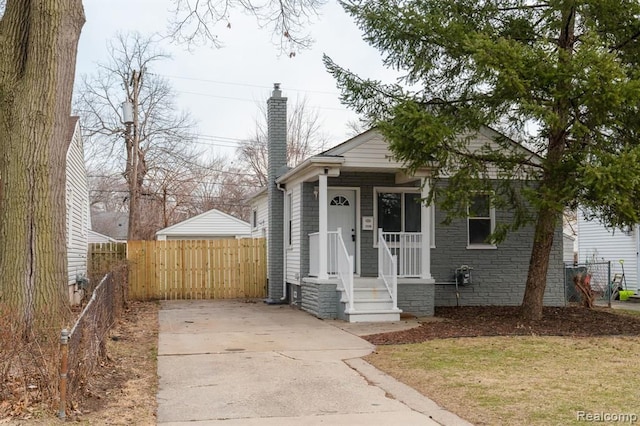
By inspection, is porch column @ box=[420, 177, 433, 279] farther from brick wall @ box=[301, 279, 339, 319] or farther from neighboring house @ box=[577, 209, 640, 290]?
neighboring house @ box=[577, 209, 640, 290]

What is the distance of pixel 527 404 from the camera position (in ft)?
21.5

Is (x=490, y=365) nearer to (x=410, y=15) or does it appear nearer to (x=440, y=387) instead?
(x=440, y=387)

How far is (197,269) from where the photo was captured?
1934 centimetres

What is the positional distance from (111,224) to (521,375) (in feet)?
154

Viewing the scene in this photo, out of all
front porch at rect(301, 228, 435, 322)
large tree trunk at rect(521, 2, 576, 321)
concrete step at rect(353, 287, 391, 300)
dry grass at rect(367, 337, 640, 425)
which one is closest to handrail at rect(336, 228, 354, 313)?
front porch at rect(301, 228, 435, 322)

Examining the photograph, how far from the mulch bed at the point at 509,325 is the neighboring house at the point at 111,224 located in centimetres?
3716

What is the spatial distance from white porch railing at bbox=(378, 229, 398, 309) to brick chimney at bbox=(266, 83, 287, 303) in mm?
4448

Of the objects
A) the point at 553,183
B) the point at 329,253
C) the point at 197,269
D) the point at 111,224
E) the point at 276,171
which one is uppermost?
the point at 276,171

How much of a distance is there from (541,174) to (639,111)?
7.79 ft

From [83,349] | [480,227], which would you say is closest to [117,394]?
[83,349]

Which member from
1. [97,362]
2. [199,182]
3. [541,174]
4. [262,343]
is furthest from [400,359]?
[199,182]

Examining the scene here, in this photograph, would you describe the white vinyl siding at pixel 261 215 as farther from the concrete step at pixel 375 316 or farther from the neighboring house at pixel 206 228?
the concrete step at pixel 375 316

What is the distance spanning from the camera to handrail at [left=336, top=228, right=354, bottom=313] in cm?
1297

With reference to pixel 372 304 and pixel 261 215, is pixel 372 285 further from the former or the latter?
pixel 261 215
